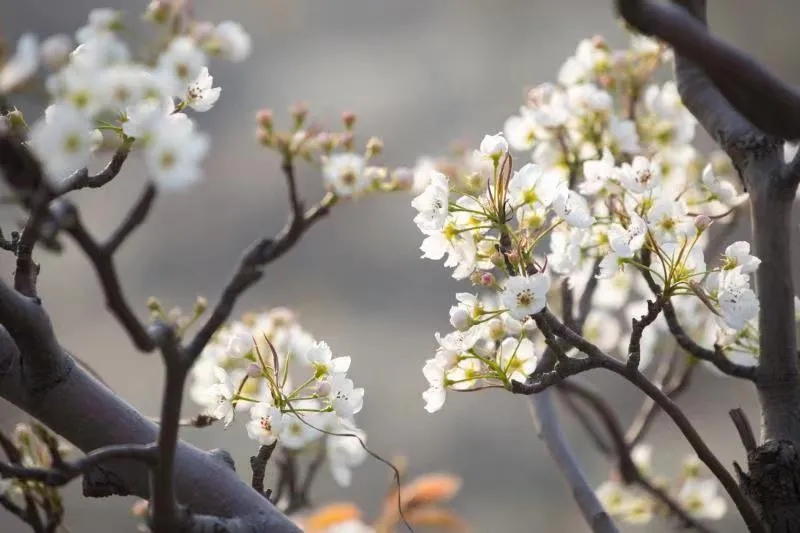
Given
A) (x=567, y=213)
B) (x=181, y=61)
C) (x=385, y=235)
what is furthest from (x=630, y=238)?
(x=385, y=235)

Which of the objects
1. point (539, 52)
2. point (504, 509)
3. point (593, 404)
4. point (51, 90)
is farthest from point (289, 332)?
point (539, 52)

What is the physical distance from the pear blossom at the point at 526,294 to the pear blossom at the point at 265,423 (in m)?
0.14

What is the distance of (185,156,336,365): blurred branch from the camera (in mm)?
323

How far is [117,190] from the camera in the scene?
72.0 inches

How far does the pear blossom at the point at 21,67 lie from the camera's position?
31cm

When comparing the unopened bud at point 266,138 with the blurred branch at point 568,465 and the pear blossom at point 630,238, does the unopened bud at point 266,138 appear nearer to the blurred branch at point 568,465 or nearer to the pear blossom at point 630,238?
the pear blossom at point 630,238

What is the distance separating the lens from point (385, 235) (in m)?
1.86

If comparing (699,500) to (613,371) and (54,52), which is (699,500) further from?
(54,52)

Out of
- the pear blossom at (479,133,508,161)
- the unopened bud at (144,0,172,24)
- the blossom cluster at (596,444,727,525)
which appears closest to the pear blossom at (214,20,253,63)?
the unopened bud at (144,0,172,24)

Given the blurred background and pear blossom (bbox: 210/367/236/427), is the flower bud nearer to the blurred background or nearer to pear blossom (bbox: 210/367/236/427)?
pear blossom (bbox: 210/367/236/427)

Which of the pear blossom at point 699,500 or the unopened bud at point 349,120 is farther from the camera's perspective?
the pear blossom at point 699,500

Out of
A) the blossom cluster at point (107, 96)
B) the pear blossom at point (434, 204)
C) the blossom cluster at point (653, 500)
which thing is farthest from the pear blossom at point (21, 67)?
the blossom cluster at point (653, 500)

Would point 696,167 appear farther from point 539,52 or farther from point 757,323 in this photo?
point 539,52

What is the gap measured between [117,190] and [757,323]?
146cm
